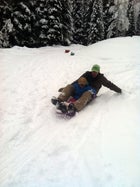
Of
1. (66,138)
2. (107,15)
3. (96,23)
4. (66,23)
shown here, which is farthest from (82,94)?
(107,15)

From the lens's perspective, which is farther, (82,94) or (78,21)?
(78,21)

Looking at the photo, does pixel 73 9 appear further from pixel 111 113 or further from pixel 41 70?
pixel 111 113

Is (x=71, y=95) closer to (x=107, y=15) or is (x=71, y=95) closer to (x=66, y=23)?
(x=66, y=23)

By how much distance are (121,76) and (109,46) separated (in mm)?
6563

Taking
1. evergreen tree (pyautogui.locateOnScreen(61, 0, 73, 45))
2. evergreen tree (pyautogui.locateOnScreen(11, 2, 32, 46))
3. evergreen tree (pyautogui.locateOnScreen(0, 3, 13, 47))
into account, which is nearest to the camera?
evergreen tree (pyautogui.locateOnScreen(0, 3, 13, 47))

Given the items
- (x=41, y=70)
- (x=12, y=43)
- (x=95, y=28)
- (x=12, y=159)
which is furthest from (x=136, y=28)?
(x=12, y=159)

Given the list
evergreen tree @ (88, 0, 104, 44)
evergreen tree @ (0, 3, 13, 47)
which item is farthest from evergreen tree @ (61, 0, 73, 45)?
evergreen tree @ (88, 0, 104, 44)

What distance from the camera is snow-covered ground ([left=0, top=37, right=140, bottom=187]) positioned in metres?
4.04

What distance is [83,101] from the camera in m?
6.20

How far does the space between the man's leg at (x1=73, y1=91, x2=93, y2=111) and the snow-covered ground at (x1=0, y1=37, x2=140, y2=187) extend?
126 millimetres

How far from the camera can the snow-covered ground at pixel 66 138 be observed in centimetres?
404

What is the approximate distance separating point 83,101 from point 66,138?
1.33 m

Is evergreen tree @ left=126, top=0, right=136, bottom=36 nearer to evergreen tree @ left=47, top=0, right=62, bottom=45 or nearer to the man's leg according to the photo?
evergreen tree @ left=47, top=0, right=62, bottom=45

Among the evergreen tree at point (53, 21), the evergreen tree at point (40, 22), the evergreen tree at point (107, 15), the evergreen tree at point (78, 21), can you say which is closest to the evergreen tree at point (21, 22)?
the evergreen tree at point (40, 22)
